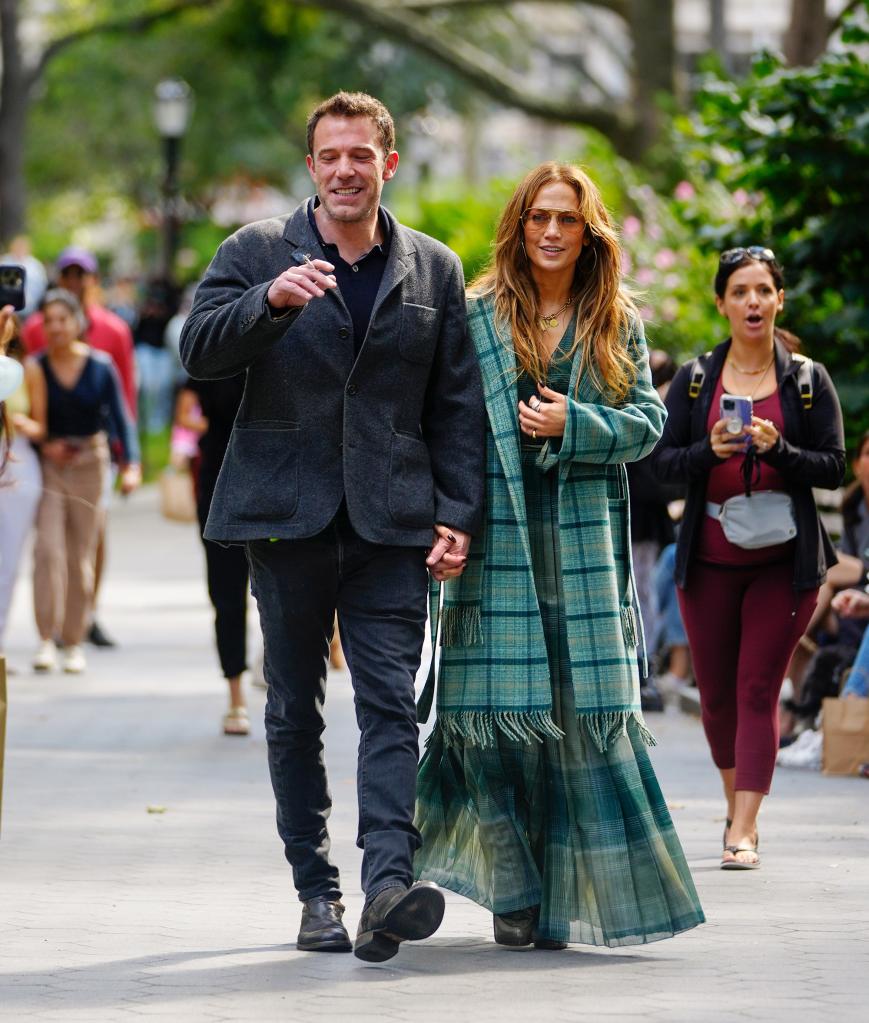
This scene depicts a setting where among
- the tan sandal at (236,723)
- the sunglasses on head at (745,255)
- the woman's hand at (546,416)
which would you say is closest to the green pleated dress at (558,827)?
the woman's hand at (546,416)

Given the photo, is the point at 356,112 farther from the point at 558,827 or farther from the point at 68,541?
the point at 68,541

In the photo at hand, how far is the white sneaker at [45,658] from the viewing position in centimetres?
1252

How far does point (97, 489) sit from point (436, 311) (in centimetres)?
738

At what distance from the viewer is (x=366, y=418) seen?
5.55 m

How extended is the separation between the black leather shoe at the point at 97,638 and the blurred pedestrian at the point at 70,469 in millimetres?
934

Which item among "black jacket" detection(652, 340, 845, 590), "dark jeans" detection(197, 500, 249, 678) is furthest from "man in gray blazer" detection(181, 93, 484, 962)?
"dark jeans" detection(197, 500, 249, 678)

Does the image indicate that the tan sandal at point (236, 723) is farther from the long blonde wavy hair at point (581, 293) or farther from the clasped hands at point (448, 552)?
the clasped hands at point (448, 552)

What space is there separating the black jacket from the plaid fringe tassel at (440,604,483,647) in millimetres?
1586

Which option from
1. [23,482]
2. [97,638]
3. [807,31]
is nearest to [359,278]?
[23,482]

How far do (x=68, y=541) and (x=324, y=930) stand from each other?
Answer: 7.42 meters

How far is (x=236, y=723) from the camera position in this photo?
33.8 ft

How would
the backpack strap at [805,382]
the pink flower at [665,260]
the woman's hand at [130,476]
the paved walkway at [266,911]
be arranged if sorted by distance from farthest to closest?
the pink flower at [665,260]
the woman's hand at [130,476]
the backpack strap at [805,382]
the paved walkway at [266,911]

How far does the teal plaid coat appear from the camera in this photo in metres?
5.66

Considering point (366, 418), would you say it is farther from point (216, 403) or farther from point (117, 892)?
point (216, 403)
